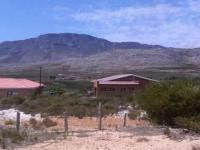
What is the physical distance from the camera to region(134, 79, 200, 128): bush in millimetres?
24953

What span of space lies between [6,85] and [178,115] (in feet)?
197

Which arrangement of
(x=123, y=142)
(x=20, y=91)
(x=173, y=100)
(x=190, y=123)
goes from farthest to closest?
1. (x=20, y=91)
2. (x=173, y=100)
3. (x=190, y=123)
4. (x=123, y=142)

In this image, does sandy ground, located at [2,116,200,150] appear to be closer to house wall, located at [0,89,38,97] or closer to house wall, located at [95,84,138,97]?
house wall, located at [0,89,38,97]

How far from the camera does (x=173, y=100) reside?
25.4 metres

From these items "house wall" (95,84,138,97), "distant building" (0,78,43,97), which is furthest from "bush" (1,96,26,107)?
"house wall" (95,84,138,97)

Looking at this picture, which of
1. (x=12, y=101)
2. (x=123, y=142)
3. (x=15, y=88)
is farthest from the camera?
(x=15, y=88)

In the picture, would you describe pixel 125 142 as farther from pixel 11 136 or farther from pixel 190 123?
pixel 11 136

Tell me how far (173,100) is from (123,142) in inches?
209

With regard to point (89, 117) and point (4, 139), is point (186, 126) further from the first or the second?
point (89, 117)

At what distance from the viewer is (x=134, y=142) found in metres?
20.8

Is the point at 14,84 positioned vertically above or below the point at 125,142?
below

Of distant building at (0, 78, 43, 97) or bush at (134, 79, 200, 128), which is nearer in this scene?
→ bush at (134, 79, 200, 128)

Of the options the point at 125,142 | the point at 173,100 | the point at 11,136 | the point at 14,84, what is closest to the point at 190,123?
the point at 173,100

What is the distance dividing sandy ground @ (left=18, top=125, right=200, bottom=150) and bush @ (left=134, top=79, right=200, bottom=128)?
214 centimetres
